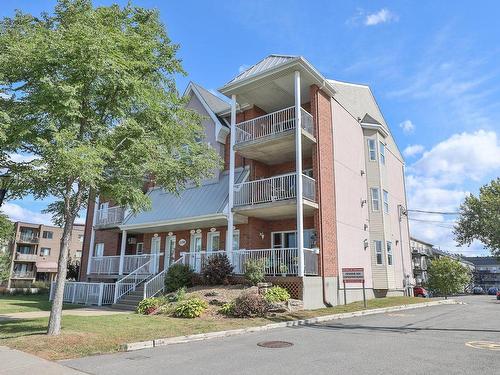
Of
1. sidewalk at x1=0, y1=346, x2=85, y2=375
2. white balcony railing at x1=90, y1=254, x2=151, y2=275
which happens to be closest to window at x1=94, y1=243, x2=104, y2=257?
white balcony railing at x1=90, y1=254, x2=151, y2=275

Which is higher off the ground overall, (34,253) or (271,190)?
(271,190)

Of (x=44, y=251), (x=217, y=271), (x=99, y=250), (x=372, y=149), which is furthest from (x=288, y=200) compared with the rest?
(x=44, y=251)

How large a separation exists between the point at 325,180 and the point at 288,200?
9.11 ft

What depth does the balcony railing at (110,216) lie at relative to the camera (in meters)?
26.2

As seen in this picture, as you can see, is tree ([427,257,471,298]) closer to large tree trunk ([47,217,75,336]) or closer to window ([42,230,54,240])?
large tree trunk ([47,217,75,336])

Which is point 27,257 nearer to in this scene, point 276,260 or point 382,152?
point 276,260

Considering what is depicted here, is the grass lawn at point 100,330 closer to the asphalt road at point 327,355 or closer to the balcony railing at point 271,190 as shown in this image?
the asphalt road at point 327,355

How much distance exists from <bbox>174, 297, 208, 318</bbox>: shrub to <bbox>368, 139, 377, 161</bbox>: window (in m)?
15.9

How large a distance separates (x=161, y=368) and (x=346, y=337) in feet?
16.7

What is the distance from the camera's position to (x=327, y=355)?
26.5 feet

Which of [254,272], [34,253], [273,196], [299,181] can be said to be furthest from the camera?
[34,253]

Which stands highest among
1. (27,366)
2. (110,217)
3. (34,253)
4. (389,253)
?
(110,217)

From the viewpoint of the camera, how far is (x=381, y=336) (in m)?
10.3

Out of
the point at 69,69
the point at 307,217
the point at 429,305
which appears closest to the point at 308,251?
the point at 307,217
